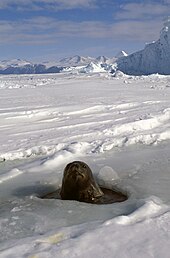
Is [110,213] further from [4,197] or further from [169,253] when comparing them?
[4,197]

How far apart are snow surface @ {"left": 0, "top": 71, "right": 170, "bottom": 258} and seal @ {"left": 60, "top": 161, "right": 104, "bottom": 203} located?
296mm

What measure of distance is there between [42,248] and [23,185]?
6.48 feet

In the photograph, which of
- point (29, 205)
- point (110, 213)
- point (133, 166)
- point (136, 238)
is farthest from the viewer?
point (133, 166)

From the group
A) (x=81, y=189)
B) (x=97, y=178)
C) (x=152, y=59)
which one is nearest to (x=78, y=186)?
(x=81, y=189)

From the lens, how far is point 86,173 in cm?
399

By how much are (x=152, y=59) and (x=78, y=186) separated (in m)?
49.8

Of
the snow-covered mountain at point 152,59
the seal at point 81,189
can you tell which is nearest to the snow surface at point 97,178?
the seal at point 81,189

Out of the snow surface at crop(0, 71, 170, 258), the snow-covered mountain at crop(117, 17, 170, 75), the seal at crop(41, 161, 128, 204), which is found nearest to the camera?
the snow surface at crop(0, 71, 170, 258)

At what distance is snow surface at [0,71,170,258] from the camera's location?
8.38 ft

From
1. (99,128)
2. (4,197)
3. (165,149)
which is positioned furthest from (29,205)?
(99,128)

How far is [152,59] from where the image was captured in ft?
169

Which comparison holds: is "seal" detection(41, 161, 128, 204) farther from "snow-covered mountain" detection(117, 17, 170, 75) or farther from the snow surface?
"snow-covered mountain" detection(117, 17, 170, 75)

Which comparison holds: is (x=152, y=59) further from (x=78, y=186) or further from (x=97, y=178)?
(x=78, y=186)

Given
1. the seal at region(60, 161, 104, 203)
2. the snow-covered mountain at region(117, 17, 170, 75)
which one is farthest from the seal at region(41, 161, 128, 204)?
the snow-covered mountain at region(117, 17, 170, 75)
